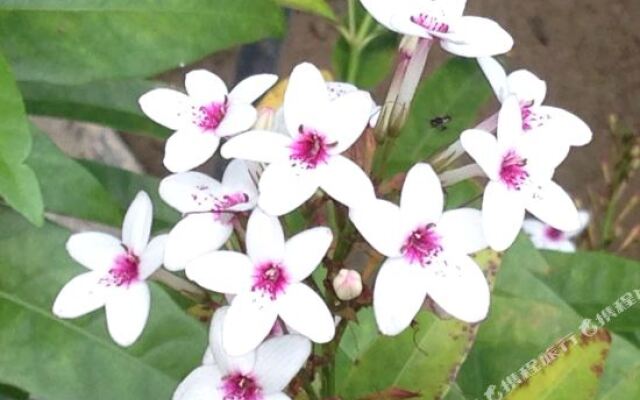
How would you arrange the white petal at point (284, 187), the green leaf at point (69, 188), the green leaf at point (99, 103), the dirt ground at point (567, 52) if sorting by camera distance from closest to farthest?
the white petal at point (284, 187) → the green leaf at point (69, 188) → the green leaf at point (99, 103) → the dirt ground at point (567, 52)

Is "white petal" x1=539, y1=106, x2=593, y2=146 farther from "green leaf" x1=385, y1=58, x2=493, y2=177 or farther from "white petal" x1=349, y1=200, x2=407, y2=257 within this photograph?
"green leaf" x1=385, y1=58, x2=493, y2=177

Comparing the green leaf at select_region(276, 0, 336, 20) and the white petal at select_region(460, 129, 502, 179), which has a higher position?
the white petal at select_region(460, 129, 502, 179)

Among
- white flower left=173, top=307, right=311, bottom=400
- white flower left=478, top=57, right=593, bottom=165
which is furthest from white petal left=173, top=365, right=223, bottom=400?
white flower left=478, top=57, right=593, bottom=165

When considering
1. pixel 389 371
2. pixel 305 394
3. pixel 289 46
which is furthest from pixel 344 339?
pixel 289 46

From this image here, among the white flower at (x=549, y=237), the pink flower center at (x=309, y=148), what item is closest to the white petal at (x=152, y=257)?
the pink flower center at (x=309, y=148)

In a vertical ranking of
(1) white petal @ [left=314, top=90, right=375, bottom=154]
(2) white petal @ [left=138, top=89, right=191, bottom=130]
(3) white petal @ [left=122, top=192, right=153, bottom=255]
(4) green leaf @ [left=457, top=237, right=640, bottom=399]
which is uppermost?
(1) white petal @ [left=314, top=90, right=375, bottom=154]

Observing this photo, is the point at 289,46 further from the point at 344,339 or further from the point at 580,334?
the point at 580,334

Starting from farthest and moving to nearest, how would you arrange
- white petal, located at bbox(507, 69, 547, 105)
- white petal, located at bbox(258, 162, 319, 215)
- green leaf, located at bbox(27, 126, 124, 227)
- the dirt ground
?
the dirt ground < green leaf, located at bbox(27, 126, 124, 227) < white petal, located at bbox(507, 69, 547, 105) < white petal, located at bbox(258, 162, 319, 215)

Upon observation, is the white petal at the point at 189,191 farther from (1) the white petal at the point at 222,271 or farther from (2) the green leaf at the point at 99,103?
(2) the green leaf at the point at 99,103
